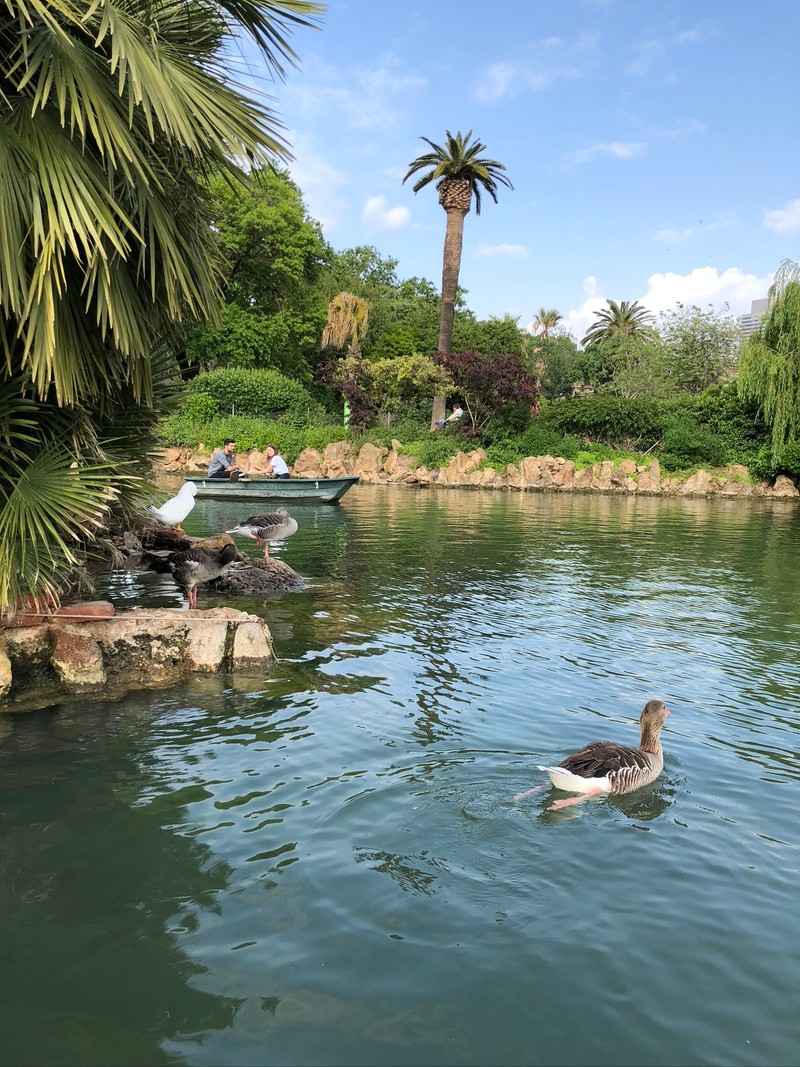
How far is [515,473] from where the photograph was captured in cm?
4538

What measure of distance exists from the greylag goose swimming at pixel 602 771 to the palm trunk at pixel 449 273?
43.7 metres

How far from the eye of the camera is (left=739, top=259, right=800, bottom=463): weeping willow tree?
4249 cm

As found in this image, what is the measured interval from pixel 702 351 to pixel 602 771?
195 feet

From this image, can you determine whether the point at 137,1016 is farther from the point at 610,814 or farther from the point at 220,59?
the point at 220,59

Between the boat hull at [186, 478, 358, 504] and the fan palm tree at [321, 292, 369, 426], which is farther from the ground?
the fan palm tree at [321, 292, 369, 426]

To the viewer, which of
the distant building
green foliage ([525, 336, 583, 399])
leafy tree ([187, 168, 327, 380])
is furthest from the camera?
green foliage ([525, 336, 583, 399])

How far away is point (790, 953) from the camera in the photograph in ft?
14.6

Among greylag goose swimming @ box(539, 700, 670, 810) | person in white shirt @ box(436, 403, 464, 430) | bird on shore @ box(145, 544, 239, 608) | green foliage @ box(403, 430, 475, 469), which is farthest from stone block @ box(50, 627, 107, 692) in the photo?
person in white shirt @ box(436, 403, 464, 430)

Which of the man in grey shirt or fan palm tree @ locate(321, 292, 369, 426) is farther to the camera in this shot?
fan palm tree @ locate(321, 292, 369, 426)

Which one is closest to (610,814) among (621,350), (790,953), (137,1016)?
(790,953)

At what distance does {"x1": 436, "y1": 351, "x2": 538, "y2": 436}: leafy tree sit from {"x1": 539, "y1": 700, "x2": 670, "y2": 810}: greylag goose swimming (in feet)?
141

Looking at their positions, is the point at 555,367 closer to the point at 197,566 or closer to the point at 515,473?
the point at 515,473

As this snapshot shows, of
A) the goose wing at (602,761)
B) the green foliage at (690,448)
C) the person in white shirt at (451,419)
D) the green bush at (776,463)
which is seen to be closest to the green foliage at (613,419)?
the green foliage at (690,448)

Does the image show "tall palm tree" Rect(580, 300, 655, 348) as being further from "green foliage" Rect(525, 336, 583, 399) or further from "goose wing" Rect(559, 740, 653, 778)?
"goose wing" Rect(559, 740, 653, 778)
